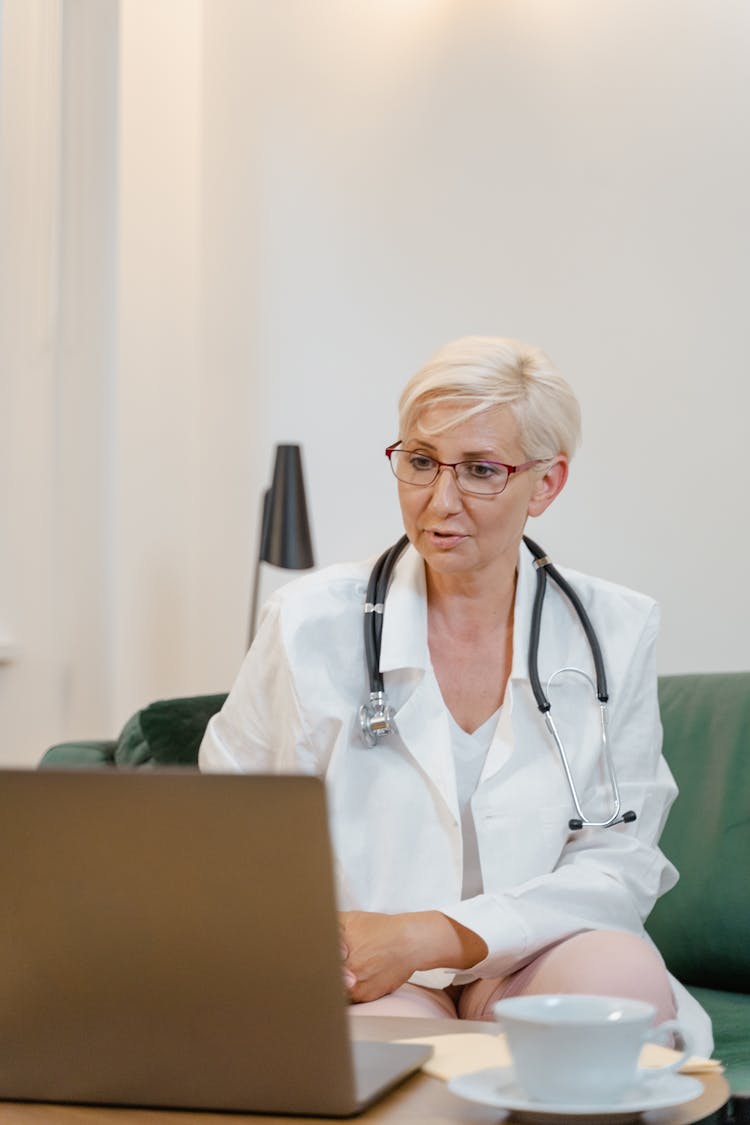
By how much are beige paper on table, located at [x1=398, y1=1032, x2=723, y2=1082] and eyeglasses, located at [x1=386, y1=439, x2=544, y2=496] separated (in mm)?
968

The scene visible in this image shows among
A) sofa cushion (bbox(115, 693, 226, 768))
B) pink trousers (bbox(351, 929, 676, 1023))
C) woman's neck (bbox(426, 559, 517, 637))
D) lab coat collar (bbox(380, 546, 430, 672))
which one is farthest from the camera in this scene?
sofa cushion (bbox(115, 693, 226, 768))

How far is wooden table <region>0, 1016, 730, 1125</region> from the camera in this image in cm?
86

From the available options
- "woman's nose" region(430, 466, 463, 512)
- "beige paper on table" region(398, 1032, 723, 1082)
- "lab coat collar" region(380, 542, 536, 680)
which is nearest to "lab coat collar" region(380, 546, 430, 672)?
"lab coat collar" region(380, 542, 536, 680)

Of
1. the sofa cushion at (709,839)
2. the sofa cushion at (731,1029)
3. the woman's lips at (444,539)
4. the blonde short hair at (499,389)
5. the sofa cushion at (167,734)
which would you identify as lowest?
the sofa cushion at (731,1029)

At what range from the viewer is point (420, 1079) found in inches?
37.3

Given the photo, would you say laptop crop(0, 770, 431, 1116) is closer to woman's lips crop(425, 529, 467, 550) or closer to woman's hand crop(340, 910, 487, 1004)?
woman's hand crop(340, 910, 487, 1004)

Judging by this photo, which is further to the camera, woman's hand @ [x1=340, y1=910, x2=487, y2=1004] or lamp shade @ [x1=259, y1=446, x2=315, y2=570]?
lamp shade @ [x1=259, y1=446, x2=315, y2=570]

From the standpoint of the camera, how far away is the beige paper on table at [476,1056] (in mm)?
952

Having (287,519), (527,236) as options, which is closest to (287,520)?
(287,519)

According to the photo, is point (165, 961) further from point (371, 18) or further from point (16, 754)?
point (371, 18)

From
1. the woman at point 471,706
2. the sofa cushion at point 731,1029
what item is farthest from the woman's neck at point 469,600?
the sofa cushion at point 731,1029

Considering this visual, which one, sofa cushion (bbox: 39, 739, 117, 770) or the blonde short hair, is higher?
the blonde short hair

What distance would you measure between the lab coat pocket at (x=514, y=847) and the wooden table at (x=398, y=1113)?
87 cm

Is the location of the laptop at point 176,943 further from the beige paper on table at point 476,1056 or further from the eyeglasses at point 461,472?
the eyeglasses at point 461,472
